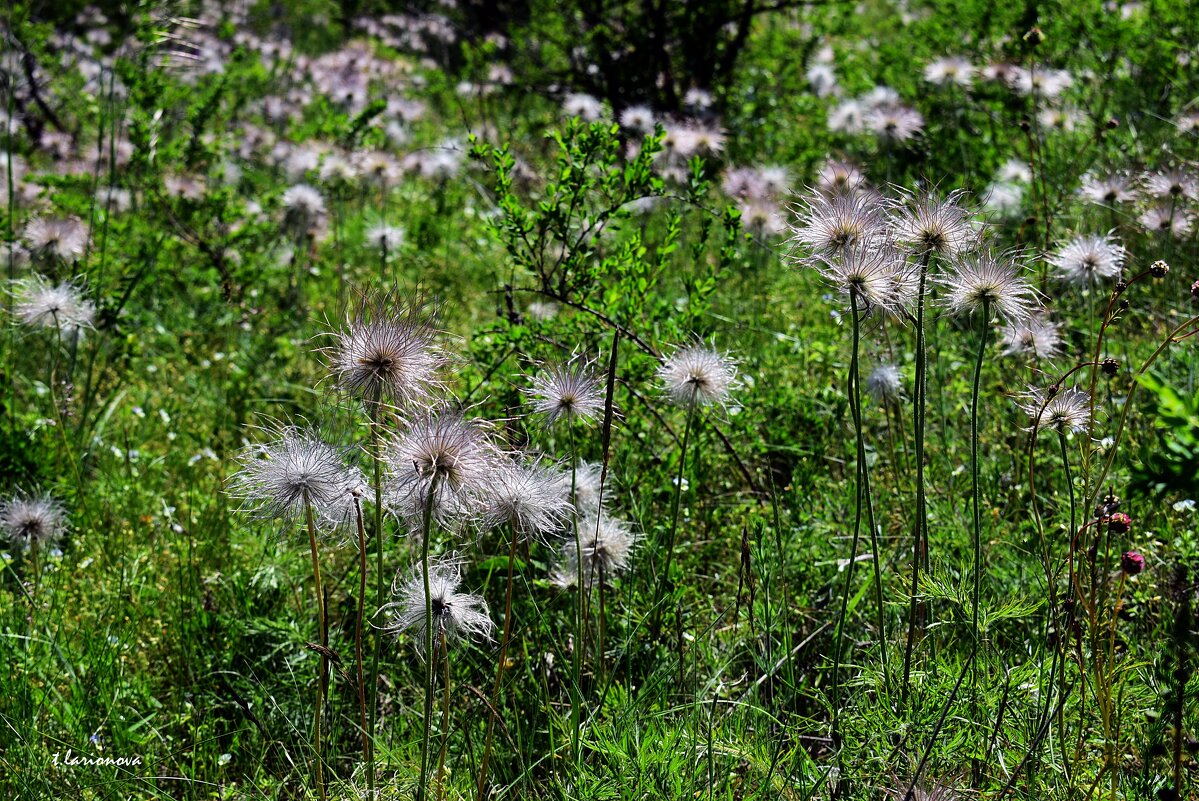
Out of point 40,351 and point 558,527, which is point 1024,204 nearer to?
point 558,527

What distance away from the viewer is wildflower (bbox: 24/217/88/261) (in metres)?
4.30

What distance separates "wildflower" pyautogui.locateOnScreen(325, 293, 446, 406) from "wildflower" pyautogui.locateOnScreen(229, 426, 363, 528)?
17 cm

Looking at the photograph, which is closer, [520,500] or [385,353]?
[385,353]

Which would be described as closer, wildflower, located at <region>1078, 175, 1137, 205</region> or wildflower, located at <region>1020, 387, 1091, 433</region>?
wildflower, located at <region>1020, 387, 1091, 433</region>

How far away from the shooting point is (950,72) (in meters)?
6.09

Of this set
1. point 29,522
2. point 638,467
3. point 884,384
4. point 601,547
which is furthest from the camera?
point 638,467

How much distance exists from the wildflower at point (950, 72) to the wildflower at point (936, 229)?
4.41 meters

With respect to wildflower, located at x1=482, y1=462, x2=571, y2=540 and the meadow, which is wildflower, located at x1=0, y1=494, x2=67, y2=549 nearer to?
the meadow

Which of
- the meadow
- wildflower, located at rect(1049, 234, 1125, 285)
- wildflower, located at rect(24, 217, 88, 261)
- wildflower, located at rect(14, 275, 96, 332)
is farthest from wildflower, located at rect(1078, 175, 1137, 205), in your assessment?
wildflower, located at rect(24, 217, 88, 261)

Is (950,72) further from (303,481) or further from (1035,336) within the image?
(303,481)

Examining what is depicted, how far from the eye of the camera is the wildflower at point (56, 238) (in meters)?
4.30

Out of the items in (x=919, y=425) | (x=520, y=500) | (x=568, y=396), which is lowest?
(x=520, y=500)

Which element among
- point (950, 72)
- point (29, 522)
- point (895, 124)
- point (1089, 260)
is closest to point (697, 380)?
point (1089, 260)

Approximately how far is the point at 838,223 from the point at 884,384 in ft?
4.11
